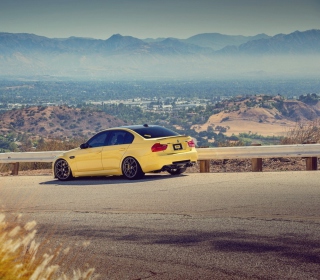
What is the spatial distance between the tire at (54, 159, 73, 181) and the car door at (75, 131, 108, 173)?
34 cm

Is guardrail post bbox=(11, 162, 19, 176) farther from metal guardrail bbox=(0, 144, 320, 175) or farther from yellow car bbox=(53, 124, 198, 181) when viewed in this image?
metal guardrail bbox=(0, 144, 320, 175)

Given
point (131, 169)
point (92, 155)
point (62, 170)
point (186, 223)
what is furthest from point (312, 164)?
point (186, 223)

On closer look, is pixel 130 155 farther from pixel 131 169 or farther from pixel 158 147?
pixel 158 147

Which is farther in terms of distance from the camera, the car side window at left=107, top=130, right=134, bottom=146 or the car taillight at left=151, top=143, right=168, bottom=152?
the car side window at left=107, top=130, right=134, bottom=146

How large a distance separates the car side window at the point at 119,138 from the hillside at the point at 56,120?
75482 millimetres

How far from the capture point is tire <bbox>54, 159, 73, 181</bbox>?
19141 mm

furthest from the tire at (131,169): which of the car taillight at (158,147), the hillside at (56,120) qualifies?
the hillside at (56,120)

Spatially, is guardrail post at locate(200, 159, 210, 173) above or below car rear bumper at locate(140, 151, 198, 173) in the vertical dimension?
below

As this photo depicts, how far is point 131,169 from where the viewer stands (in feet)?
58.7

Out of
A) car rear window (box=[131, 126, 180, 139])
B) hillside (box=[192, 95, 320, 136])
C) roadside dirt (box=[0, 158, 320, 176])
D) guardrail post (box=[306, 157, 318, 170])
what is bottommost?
hillside (box=[192, 95, 320, 136])

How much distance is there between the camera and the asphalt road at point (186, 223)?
8.66 m

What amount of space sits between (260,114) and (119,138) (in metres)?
87.0

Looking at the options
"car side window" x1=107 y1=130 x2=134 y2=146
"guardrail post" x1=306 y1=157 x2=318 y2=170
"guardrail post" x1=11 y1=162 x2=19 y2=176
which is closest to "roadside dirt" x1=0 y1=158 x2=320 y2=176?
"guardrail post" x1=11 y1=162 x2=19 y2=176

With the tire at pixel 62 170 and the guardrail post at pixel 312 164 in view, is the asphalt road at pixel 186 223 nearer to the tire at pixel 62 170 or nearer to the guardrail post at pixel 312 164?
the tire at pixel 62 170
